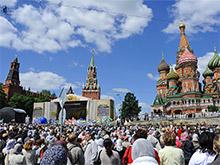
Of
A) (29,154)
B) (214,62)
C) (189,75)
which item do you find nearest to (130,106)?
(189,75)

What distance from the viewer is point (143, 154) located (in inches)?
124

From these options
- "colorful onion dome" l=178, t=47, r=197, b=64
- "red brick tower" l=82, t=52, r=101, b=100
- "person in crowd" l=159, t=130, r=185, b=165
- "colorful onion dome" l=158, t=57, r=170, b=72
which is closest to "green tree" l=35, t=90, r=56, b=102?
"red brick tower" l=82, t=52, r=101, b=100

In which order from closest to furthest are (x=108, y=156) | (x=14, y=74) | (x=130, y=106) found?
(x=108, y=156), (x=130, y=106), (x=14, y=74)

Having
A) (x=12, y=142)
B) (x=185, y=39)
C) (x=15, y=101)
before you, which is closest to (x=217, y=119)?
(x=185, y=39)

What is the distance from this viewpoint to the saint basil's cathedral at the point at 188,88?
64.4 m

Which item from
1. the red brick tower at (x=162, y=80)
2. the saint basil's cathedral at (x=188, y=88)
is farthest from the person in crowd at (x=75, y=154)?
the red brick tower at (x=162, y=80)

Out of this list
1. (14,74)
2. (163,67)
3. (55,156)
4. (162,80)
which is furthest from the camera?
(14,74)

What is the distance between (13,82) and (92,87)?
33.3m

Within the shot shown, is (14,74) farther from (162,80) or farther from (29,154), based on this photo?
(29,154)

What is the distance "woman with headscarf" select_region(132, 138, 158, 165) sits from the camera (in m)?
2.98

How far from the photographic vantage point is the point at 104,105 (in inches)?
2398

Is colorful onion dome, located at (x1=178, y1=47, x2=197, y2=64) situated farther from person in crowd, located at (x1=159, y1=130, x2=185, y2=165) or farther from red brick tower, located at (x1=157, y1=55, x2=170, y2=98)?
person in crowd, located at (x1=159, y1=130, x2=185, y2=165)

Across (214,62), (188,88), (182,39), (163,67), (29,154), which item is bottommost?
(29,154)

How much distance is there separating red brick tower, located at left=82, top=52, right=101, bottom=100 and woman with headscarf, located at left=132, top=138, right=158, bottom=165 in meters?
108
